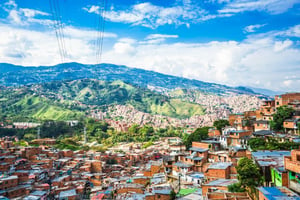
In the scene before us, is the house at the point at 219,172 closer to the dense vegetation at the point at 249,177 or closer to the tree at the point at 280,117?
the dense vegetation at the point at 249,177

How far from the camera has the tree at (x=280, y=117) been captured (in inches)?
1006

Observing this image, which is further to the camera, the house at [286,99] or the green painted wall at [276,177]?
the house at [286,99]

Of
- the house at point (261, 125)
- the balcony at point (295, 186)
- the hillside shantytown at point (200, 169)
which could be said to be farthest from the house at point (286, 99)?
the balcony at point (295, 186)

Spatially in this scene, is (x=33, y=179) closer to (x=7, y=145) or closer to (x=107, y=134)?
(x=7, y=145)

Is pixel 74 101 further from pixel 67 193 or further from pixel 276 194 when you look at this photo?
pixel 276 194

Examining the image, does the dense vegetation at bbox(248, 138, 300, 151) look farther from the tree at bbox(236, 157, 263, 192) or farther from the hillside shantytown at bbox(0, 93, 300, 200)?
the tree at bbox(236, 157, 263, 192)

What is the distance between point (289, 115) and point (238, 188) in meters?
14.9

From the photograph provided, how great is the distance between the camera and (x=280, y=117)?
26094 millimetres

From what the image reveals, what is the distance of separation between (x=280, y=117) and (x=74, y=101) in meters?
136

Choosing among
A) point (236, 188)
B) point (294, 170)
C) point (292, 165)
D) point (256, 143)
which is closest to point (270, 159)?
point (236, 188)

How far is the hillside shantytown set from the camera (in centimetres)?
1344

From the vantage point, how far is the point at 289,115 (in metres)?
25.5

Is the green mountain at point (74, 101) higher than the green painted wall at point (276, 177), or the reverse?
the green mountain at point (74, 101)

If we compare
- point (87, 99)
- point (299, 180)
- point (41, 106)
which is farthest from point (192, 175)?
point (87, 99)
